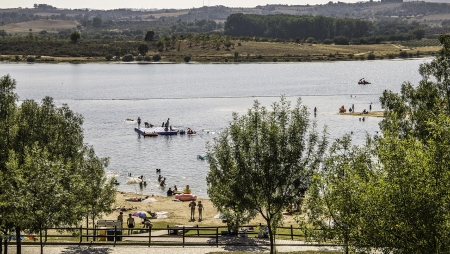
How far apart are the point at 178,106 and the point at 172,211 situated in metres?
81.9

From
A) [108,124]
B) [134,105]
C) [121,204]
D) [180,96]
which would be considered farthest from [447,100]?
[180,96]

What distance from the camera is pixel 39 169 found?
105 feet

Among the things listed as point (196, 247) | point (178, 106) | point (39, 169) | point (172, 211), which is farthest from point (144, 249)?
point (178, 106)

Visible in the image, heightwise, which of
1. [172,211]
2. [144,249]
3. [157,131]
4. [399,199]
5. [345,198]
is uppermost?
[399,199]

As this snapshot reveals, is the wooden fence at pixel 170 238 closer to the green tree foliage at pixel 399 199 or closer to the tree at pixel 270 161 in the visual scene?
the tree at pixel 270 161

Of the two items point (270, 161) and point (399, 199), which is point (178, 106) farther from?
point (399, 199)

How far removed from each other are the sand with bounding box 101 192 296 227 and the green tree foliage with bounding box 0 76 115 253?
30.5ft

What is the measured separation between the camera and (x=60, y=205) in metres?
32.1

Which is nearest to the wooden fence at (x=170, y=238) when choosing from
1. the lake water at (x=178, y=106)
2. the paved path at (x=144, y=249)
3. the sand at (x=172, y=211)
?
the paved path at (x=144, y=249)

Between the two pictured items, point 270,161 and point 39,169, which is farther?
point 270,161

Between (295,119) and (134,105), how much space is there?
112 metres

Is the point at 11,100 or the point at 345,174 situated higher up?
the point at 11,100

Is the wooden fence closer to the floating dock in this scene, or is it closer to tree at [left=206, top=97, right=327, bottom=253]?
tree at [left=206, top=97, right=327, bottom=253]

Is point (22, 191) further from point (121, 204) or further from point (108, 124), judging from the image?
point (108, 124)
